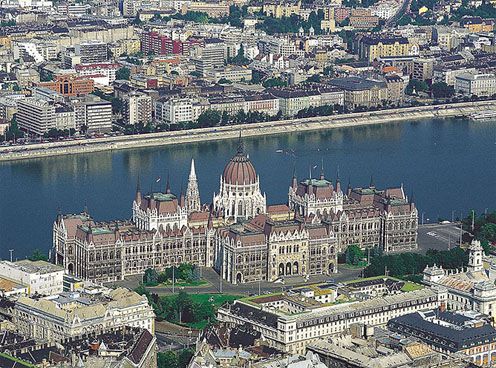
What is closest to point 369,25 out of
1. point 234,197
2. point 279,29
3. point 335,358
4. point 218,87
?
point 279,29

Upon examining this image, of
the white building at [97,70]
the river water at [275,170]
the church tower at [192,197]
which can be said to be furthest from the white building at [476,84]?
the church tower at [192,197]

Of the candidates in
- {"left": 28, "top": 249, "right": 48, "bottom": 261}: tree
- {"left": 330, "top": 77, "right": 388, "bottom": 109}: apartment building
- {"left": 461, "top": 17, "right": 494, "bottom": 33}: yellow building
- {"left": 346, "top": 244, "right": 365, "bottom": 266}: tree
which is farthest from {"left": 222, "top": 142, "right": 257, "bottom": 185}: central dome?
{"left": 461, "top": 17, "right": 494, "bottom": 33}: yellow building

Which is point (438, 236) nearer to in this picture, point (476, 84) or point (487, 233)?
point (487, 233)

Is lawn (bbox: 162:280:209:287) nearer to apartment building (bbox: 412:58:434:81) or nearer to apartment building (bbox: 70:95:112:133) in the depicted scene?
apartment building (bbox: 70:95:112:133)

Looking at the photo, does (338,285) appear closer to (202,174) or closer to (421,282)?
(421,282)

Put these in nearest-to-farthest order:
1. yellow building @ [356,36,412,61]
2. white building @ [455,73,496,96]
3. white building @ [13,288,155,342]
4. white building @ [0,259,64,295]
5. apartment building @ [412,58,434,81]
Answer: white building @ [13,288,155,342] < white building @ [0,259,64,295] < white building @ [455,73,496,96] < apartment building @ [412,58,434,81] < yellow building @ [356,36,412,61]
